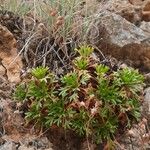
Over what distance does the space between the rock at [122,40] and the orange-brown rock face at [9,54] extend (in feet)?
1.75

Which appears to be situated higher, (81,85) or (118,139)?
(81,85)

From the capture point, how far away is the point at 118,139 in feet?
8.11

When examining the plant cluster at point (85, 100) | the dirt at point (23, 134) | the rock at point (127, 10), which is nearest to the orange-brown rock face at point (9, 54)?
the dirt at point (23, 134)

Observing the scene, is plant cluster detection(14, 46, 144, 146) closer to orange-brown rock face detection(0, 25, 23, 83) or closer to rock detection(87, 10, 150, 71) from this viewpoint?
orange-brown rock face detection(0, 25, 23, 83)

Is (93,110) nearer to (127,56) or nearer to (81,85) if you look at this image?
(81,85)

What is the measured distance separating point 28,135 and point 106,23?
1.06 m

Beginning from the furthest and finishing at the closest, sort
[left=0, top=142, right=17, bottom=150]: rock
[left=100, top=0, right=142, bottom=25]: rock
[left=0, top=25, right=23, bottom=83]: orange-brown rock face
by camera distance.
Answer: [left=100, top=0, right=142, bottom=25]: rock < [left=0, top=25, right=23, bottom=83]: orange-brown rock face < [left=0, top=142, right=17, bottom=150]: rock

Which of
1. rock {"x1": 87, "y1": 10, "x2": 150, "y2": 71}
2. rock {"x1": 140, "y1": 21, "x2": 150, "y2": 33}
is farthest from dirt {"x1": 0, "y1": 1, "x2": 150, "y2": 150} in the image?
rock {"x1": 140, "y1": 21, "x2": 150, "y2": 33}

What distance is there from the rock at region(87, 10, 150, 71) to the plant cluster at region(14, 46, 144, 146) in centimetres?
45

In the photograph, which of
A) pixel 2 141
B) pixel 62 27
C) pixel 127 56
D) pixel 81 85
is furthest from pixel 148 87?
pixel 2 141

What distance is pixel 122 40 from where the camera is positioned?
293cm

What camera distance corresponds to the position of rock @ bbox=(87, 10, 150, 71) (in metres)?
2.93

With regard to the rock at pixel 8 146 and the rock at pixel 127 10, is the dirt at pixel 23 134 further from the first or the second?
the rock at pixel 127 10

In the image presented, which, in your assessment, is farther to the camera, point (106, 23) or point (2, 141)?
point (106, 23)
